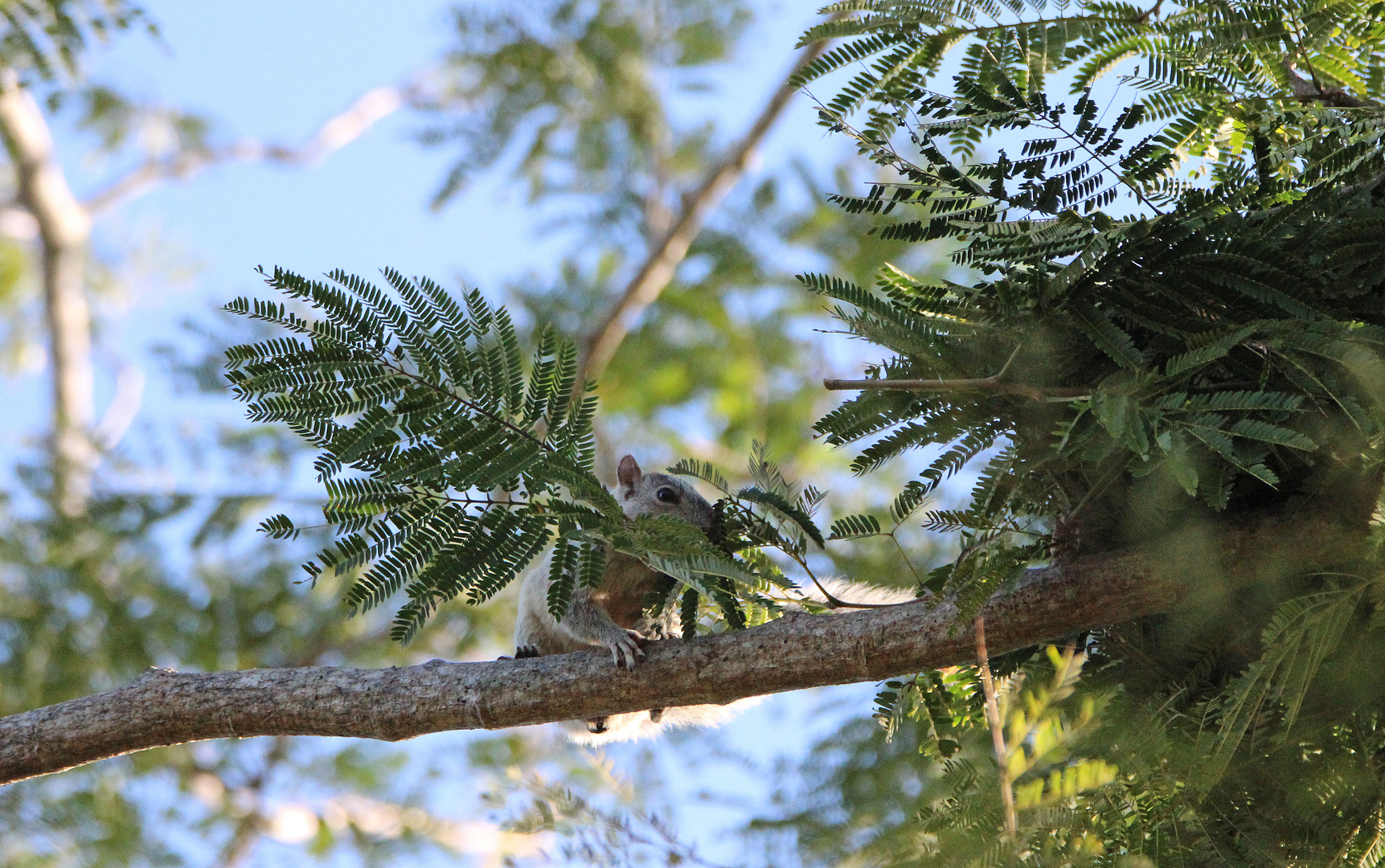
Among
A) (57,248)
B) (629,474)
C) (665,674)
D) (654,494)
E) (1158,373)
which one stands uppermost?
(57,248)

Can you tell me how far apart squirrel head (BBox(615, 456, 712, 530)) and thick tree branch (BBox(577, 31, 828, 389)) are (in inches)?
110

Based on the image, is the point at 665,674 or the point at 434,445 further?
the point at 665,674

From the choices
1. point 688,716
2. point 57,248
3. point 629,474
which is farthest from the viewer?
point 57,248

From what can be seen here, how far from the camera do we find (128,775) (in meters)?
7.41

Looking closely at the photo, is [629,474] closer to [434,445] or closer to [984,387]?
[434,445]

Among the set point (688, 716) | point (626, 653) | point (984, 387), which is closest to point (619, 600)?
point (688, 716)

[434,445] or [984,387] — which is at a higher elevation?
[434,445]

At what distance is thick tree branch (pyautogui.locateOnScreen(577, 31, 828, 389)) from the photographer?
841cm

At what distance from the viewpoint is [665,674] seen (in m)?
3.22

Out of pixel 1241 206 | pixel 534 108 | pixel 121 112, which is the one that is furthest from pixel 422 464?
pixel 121 112

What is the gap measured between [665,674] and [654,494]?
2.06 meters

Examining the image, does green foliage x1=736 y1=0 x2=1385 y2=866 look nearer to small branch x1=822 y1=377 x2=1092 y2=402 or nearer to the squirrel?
small branch x1=822 y1=377 x2=1092 y2=402

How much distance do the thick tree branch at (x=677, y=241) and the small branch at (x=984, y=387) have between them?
220 inches

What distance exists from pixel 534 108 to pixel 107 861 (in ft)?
16.3
